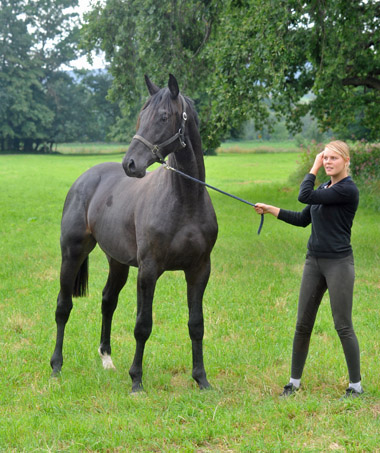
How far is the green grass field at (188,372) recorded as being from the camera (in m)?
3.80

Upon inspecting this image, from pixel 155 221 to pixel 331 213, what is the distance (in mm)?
1447

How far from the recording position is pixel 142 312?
15.1 ft

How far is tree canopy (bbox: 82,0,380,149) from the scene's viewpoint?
31.6 feet

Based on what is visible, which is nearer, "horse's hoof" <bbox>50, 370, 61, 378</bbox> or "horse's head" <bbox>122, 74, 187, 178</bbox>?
"horse's head" <bbox>122, 74, 187, 178</bbox>

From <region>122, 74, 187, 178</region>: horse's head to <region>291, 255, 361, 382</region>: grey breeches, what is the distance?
151 cm

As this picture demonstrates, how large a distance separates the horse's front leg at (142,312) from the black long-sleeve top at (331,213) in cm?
138

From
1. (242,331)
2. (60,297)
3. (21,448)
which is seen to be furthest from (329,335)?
(21,448)

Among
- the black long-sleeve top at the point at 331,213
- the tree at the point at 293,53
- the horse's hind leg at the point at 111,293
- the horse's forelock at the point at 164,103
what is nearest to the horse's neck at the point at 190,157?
the horse's forelock at the point at 164,103

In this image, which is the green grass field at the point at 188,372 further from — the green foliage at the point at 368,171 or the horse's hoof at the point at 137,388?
the green foliage at the point at 368,171

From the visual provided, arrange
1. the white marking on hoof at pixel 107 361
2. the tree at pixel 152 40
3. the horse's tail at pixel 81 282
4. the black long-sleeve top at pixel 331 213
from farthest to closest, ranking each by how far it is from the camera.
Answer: the tree at pixel 152 40 → the horse's tail at pixel 81 282 → the white marking on hoof at pixel 107 361 → the black long-sleeve top at pixel 331 213

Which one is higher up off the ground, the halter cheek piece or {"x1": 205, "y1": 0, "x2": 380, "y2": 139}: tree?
{"x1": 205, "y1": 0, "x2": 380, "y2": 139}: tree

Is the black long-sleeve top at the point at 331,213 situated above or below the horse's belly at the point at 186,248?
above

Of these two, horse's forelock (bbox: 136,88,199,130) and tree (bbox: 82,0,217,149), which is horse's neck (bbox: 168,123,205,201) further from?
tree (bbox: 82,0,217,149)

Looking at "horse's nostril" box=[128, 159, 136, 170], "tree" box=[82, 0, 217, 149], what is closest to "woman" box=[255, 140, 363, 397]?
"horse's nostril" box=[128, 159, 136, 170]
